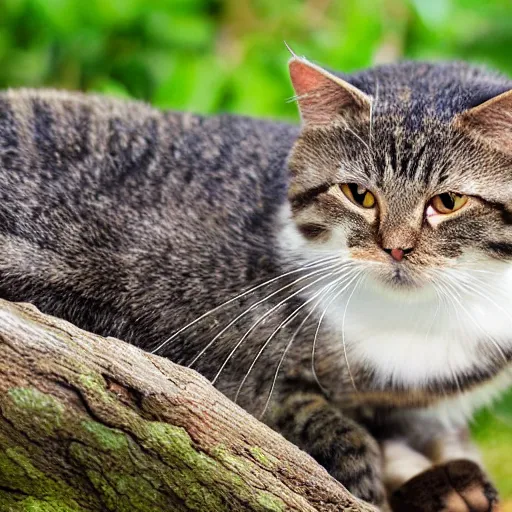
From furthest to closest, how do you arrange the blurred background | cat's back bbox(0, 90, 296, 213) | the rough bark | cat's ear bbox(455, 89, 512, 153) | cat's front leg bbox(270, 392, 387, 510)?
1. the blurred background
2. cat's back bbox(0, 90, 296, 213)
3. cat's front leg bbox(270, 392, 387, 510)
4. cat's ear bbox(455, 89, 512, 153)
5. the rough bark

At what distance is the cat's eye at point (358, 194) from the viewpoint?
1511 millimetres

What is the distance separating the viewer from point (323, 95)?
1.57 meters

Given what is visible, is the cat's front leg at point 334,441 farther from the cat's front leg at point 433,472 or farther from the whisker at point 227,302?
the whisker at point 227,302

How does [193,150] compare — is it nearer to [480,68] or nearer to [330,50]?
[480,68]

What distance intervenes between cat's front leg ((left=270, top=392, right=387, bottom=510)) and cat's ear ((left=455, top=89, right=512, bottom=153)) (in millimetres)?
613

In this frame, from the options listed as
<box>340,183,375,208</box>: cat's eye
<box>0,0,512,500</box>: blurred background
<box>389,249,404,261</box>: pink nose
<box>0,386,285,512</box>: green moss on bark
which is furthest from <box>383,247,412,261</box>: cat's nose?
<box>0,0,512,500</box>: blurred background

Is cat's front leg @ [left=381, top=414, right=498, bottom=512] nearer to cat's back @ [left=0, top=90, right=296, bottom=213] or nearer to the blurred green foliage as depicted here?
cat's back @ [left=0, top=90, right=296, bottom=213]

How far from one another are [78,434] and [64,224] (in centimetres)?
56

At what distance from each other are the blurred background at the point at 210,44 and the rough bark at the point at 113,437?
1.72 m

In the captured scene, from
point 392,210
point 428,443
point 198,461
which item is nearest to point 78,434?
point 198,461

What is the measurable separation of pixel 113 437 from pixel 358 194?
2.12 ft

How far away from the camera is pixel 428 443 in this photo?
6.54ft

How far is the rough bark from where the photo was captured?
120 cm

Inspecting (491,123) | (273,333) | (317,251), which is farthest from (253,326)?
(491,123)
